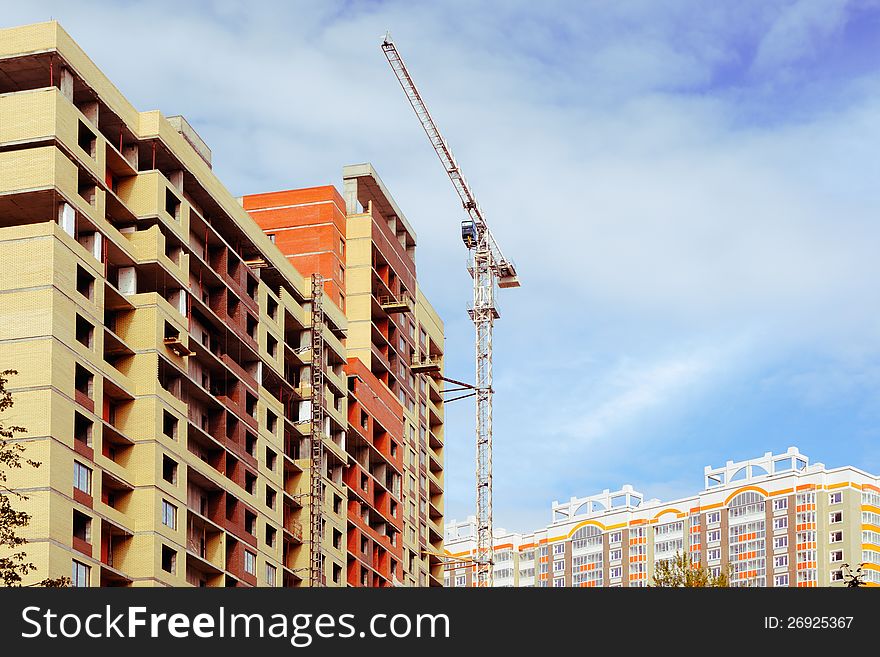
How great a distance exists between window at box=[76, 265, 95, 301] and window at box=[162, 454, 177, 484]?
10.4 metres

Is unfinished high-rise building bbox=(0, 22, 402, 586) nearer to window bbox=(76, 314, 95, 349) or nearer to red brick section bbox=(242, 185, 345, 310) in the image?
window bbox=(76, 314, 95, 349)

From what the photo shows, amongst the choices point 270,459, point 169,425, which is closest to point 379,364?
point 270,459

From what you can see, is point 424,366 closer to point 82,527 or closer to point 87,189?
point 87,189

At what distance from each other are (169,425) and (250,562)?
14261 mm

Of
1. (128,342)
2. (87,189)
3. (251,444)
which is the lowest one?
(251,444)

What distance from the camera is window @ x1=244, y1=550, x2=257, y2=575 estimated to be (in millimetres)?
98312

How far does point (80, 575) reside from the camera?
76.7m

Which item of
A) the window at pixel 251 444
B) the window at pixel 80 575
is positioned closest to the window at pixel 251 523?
the window at pixel 251 444

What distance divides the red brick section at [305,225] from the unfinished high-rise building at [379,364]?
3.1 inches

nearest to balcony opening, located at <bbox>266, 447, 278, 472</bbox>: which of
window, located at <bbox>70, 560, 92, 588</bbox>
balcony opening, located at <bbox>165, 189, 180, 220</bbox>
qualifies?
balcony opening, located at <bbox>165, 189, 180, 220</bbox>

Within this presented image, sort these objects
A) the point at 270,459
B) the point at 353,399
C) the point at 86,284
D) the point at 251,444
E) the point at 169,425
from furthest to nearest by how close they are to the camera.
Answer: the point at 353,399, the point at 270,459, the point at 251,444, the point at 169,425, the point at 86,284

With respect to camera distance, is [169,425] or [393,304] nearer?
[169,425]

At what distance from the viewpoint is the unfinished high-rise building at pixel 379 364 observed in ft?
412

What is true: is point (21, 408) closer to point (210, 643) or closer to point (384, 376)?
point (210, 643)
